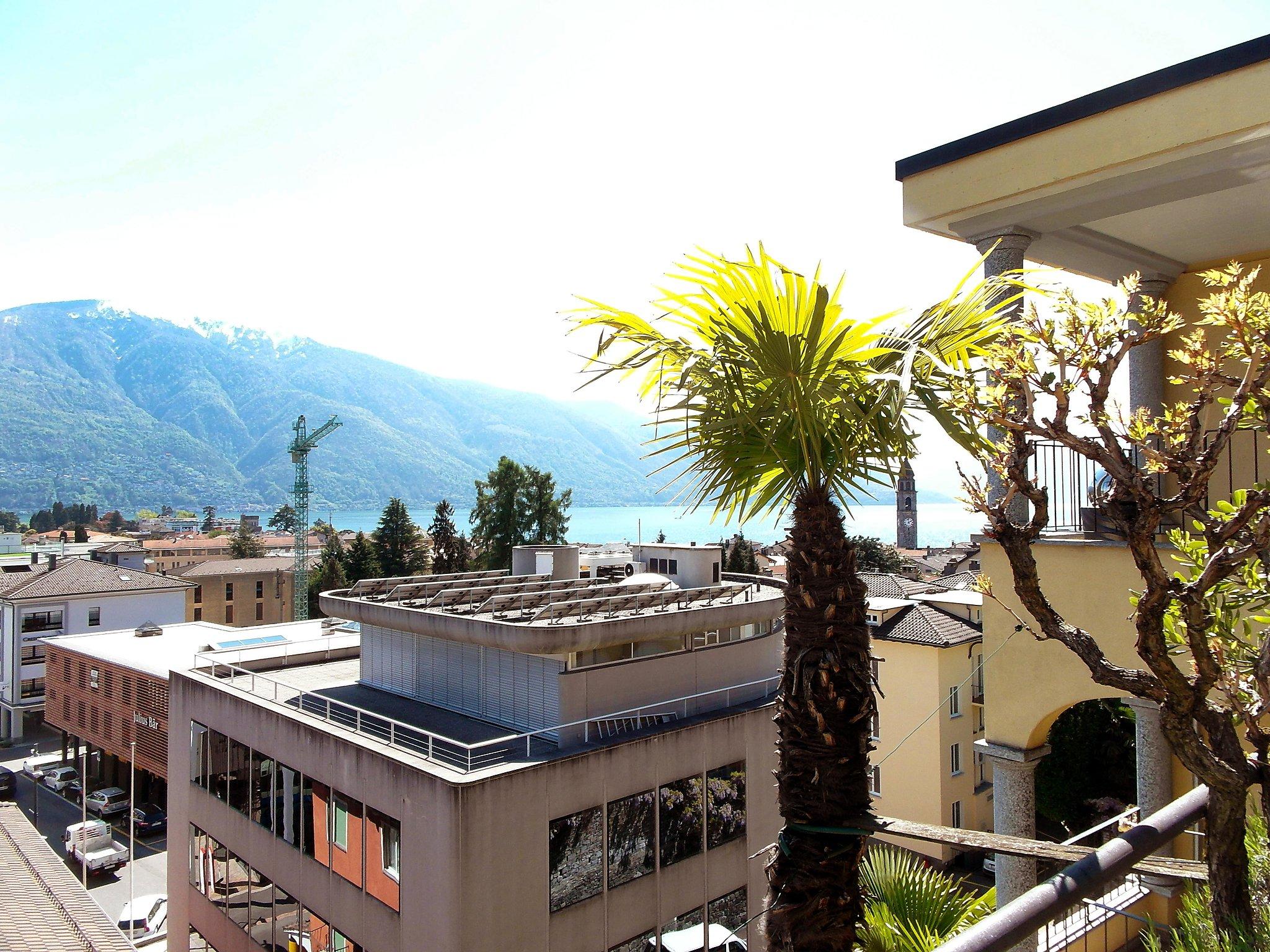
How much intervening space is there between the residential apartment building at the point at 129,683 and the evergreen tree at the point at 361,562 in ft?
63.8

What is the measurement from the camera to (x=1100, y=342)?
3633mm

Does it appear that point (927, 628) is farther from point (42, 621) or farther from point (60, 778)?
point (42, 621)

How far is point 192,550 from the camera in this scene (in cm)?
10200

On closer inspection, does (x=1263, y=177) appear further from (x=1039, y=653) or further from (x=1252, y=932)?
(x=1252, y=932)

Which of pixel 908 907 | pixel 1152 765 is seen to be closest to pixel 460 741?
pixel 1152 765

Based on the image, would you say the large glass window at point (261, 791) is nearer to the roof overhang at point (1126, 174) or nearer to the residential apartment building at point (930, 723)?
the roof overhang at point (1126, 174)

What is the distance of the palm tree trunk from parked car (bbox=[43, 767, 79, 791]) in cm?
4888

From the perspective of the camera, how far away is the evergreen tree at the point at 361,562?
214 feet

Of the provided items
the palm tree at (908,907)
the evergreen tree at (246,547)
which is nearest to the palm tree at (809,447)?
the palm tree at (908,907)

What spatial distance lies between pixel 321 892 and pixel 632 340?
591 inches

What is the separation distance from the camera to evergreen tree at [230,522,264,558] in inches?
4018

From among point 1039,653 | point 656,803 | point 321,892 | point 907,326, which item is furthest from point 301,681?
point 907,326

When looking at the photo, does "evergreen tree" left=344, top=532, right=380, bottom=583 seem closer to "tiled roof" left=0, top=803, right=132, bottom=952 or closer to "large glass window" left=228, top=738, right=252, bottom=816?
"tiled roof" left=0, top=803, right=132, bottom=952

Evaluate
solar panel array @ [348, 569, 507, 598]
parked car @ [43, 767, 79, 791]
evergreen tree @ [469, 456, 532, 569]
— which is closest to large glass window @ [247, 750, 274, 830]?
solar panel array @ [348, 569, 507, 598]
